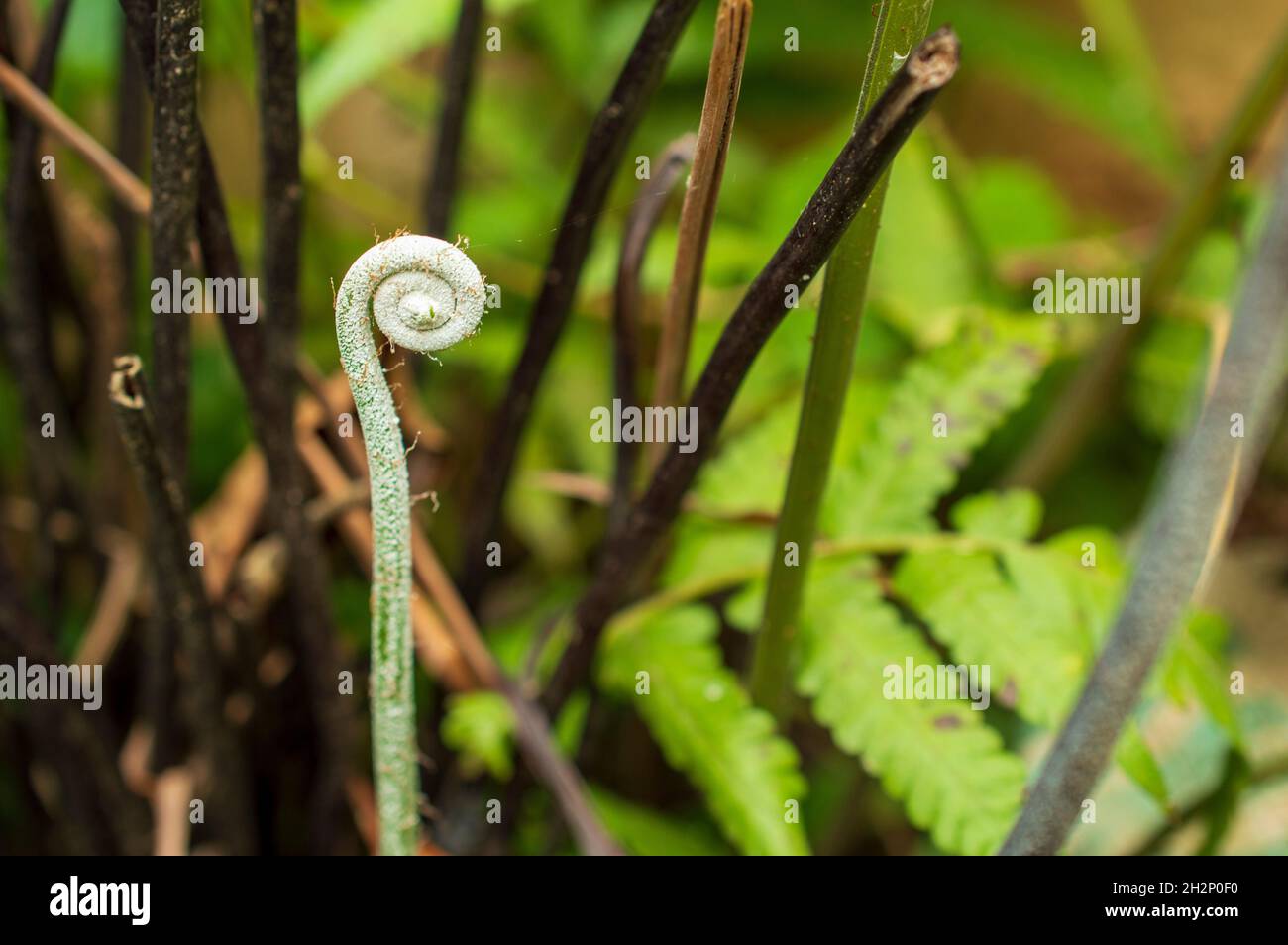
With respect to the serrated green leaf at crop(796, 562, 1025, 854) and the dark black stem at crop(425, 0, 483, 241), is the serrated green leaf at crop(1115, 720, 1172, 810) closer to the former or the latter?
the serrated green leaf at crop(796, 562, 1025, 854)

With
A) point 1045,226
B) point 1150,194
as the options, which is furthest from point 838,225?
point 1150,194

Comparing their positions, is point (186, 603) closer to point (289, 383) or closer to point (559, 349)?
point (289, 383)

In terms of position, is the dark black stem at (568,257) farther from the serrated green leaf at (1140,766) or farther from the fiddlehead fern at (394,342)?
the serrated green leaf at (1140,766)

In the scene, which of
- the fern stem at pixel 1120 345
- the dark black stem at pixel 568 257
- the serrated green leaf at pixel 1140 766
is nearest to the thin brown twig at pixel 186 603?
the dark black stem at pixel 568 257

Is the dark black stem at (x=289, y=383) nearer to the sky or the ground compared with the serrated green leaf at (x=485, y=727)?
nearer to the sky
